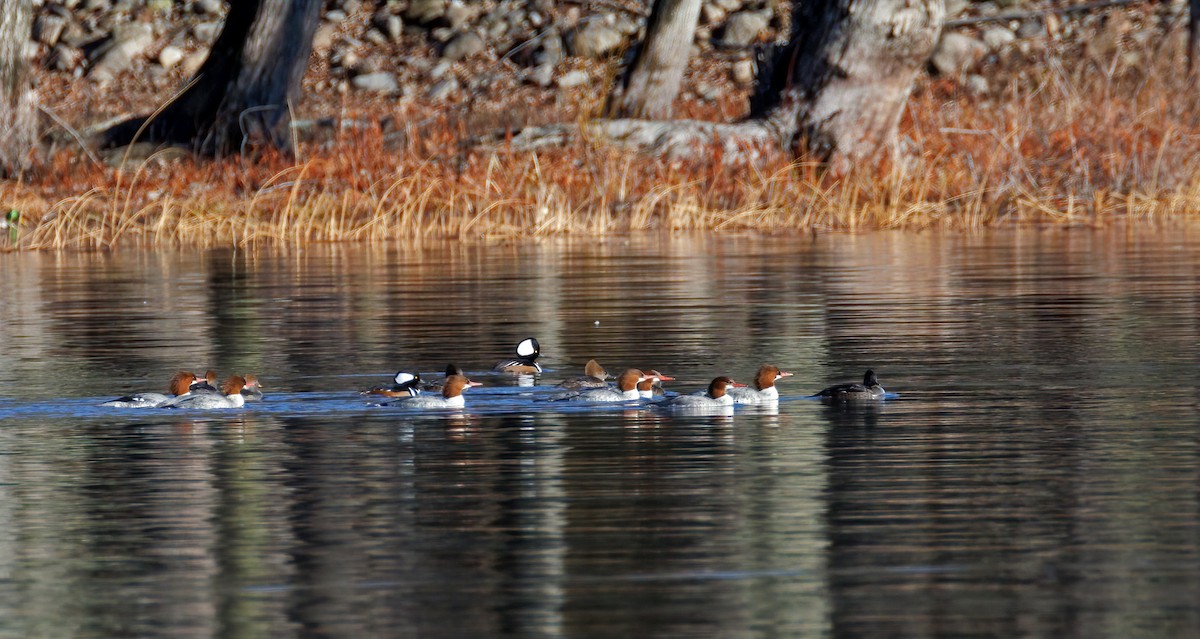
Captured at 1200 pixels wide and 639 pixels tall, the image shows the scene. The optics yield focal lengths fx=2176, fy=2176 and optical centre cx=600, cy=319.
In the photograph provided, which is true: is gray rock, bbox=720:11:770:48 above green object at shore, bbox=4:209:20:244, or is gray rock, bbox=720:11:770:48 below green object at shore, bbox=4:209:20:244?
above

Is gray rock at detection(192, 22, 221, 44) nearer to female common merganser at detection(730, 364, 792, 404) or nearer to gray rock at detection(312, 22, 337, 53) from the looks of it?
gray rock at detection(312, 22, 337, 53)

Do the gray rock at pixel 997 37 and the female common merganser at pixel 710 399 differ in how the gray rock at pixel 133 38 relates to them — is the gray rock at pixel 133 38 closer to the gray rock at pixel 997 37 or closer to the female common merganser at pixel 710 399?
the gray rock at pixel 997 37

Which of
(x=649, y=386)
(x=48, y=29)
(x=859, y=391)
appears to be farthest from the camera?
(x=48, y=29)

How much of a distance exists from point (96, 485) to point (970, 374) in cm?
437

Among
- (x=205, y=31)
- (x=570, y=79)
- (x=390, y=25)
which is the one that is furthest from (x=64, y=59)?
(x=570, y=79)

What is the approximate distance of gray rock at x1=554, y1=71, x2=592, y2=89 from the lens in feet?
142

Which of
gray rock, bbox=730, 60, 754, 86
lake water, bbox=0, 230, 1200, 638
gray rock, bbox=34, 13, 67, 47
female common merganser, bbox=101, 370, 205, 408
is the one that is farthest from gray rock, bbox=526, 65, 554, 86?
female common merganser, bbox=101, 370, 205, 408

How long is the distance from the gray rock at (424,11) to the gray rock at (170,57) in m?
5.23

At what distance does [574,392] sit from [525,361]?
1104 millimetres

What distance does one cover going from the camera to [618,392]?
9.14 meters

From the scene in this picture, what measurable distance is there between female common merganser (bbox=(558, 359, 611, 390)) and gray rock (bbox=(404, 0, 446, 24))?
133 ft

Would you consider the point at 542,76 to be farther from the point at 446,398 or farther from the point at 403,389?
the point at 446,398

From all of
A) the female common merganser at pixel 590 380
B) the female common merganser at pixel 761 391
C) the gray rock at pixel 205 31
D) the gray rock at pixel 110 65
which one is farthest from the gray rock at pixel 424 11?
the female common merganser at pixel 761 391

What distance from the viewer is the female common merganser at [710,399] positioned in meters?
8.88
